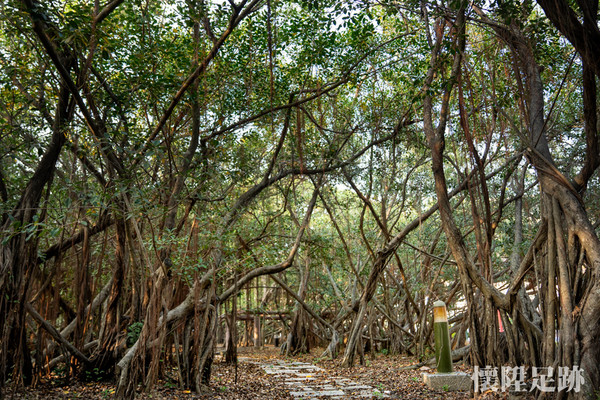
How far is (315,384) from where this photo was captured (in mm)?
6180

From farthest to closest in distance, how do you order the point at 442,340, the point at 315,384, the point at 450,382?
the point at 315,384 → the point at 442,340 → the point at 450,382

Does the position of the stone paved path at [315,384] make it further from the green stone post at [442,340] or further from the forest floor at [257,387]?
the green stone post at [442,340]

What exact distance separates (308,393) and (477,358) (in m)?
1.93

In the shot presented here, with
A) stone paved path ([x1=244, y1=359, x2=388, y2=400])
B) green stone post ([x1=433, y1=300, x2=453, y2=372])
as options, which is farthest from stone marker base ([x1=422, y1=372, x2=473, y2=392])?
stone paved path ([x1=244, y1=359, x2=388, y2=400])

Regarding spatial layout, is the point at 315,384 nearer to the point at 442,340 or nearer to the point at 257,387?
the point at 257,387

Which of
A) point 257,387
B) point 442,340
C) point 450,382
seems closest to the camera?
point 450,382

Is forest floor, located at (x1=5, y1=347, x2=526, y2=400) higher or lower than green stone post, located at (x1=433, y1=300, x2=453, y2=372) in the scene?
lower

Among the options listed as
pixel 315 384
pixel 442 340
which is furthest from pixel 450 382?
pixel 315 384

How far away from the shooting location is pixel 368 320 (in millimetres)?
10125

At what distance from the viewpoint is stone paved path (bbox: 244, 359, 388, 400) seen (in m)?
5.20

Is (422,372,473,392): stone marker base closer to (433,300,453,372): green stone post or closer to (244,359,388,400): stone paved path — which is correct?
(433,300,453,372): green stone post

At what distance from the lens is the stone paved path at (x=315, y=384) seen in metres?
5.20

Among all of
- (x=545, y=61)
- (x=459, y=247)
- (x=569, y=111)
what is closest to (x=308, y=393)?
(x=459, y=247)

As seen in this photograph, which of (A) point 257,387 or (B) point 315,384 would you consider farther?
(B) point 315,384
